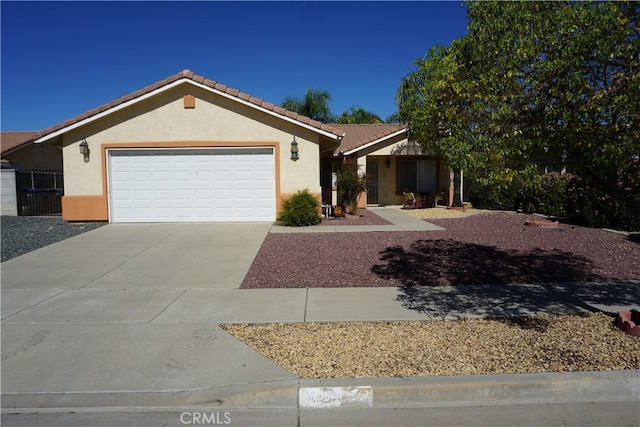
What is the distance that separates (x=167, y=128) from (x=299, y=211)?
5030mm

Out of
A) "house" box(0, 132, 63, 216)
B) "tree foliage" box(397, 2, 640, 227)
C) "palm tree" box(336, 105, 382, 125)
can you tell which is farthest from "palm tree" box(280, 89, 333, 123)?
"tree foliage" box(397, 2, 640, 227)

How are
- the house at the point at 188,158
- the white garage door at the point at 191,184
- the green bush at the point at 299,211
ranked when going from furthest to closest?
the white garage door at the point at 191,184
the house at the point at 188,158
the green bush at the point at 299,211

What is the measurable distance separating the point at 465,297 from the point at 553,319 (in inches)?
50.0

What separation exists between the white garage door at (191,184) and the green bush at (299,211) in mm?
1044

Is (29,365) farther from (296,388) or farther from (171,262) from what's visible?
(171,262)

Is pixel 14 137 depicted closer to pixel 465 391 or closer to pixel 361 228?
pixel 361 228

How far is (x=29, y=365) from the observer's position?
14.9 feet

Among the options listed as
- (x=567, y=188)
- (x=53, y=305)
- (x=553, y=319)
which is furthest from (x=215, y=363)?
(x=567, y=188)

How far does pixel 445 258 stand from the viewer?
9023 mm

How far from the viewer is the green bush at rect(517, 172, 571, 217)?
15.0 m

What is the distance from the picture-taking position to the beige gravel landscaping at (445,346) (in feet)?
14.0

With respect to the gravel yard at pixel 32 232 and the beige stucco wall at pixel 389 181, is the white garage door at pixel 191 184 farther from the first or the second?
the beige stucco wall at pixel 389 181

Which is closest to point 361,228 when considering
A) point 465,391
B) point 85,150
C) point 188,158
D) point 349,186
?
point 349,186

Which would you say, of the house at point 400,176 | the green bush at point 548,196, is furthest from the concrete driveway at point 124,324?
the house at point 400,176
